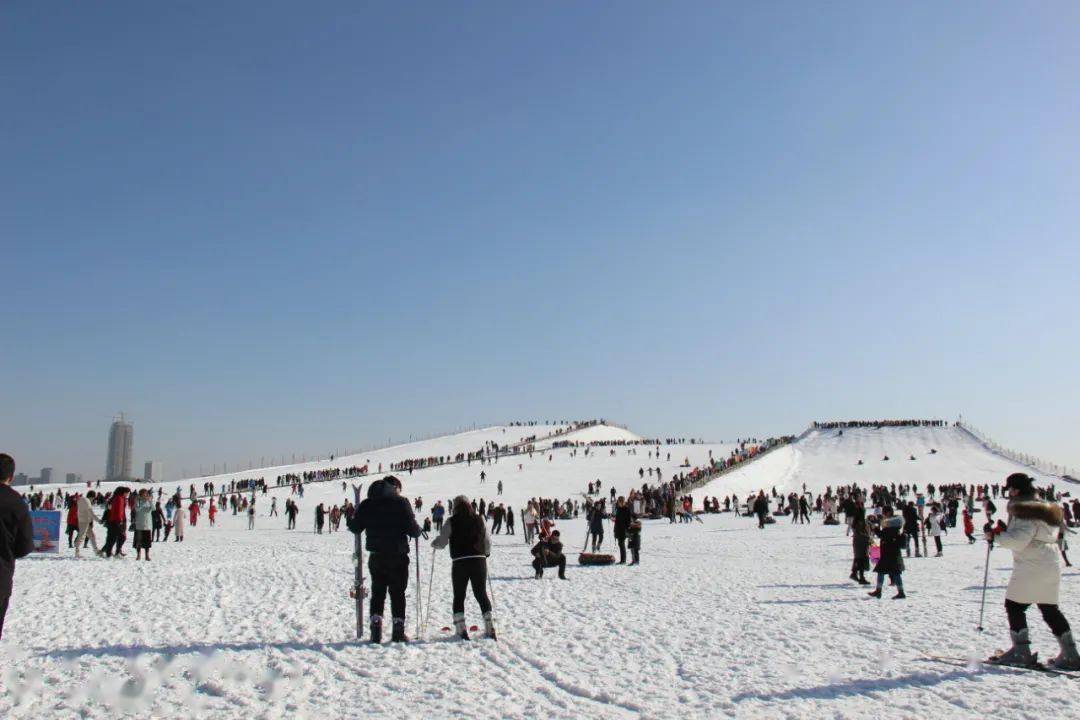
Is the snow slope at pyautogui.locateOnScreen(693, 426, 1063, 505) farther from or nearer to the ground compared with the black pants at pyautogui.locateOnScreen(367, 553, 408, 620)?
farther from the ground

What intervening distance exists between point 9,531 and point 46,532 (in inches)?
572

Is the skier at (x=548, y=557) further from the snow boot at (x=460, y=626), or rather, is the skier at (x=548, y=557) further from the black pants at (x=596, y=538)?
the snow boot at (x=460, y=626)

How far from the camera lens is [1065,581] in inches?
512

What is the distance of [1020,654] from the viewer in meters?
6.25

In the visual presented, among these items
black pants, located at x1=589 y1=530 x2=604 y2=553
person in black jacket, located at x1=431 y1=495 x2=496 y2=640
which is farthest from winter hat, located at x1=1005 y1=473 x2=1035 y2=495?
black pants, located at x1=589 y1=530 x2=604 y2=553

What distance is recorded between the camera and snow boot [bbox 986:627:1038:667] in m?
6.21

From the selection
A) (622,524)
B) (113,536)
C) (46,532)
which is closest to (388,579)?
(622,524)

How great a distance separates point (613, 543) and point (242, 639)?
1593 centimetres

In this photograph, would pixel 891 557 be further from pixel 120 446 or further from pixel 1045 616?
pixel 120 446

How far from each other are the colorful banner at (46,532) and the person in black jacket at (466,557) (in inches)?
541

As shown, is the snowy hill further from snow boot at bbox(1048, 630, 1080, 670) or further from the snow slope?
snow boot at bbox(1048, 630, 1080, 670)

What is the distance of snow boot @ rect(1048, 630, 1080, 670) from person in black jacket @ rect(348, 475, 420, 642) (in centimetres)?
537

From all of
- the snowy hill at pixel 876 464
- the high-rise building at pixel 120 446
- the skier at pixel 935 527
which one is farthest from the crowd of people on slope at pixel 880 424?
the high-rise building at pixel 120 446

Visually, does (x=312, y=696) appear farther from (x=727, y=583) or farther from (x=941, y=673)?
(x=727, y=583)
